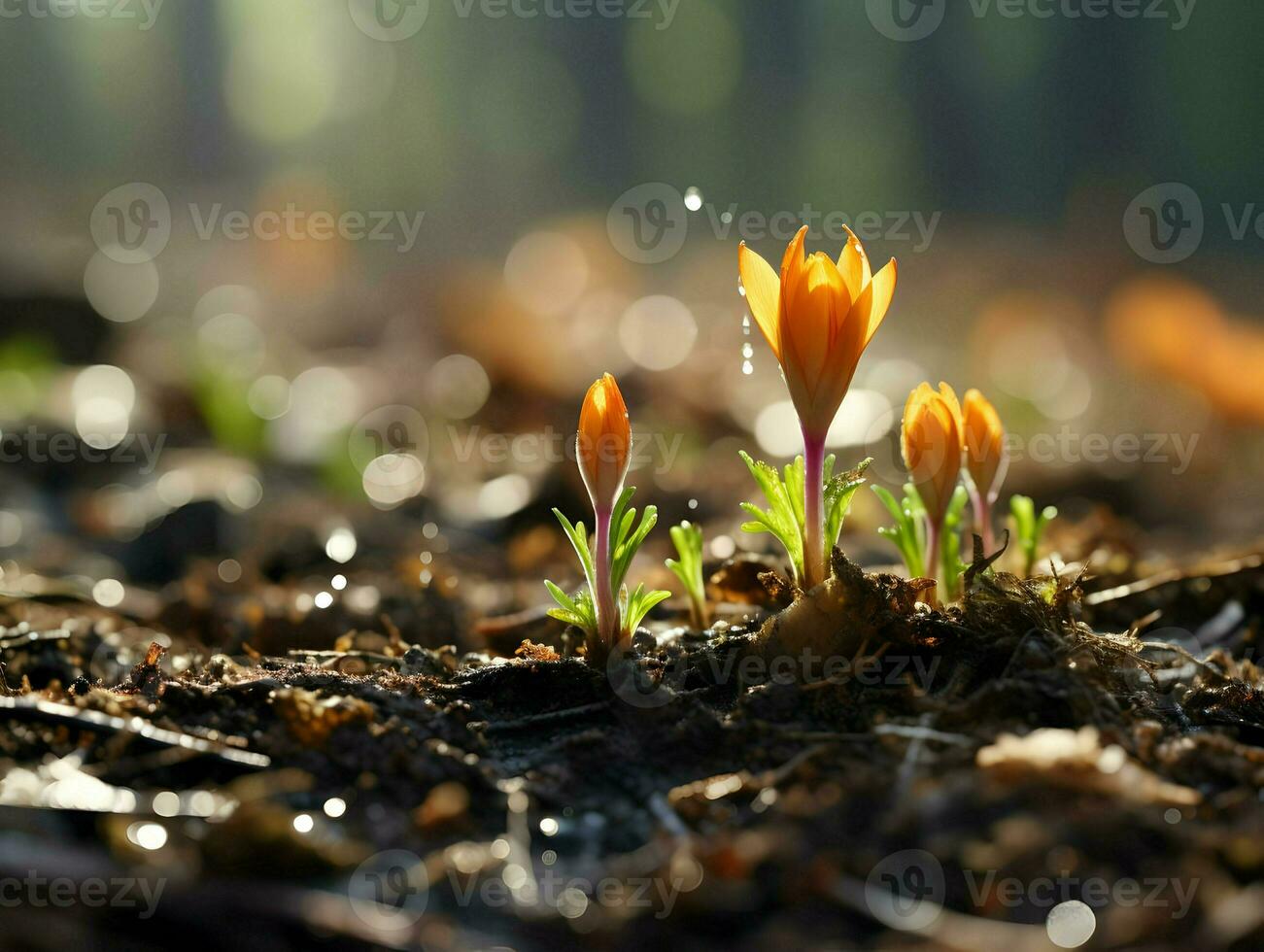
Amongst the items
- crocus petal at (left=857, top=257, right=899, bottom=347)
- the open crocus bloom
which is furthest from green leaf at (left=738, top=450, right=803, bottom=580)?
crocus petal at (left=857, top=257, right=899, bottom=347)

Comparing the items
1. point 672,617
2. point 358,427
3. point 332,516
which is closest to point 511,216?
point 358,427

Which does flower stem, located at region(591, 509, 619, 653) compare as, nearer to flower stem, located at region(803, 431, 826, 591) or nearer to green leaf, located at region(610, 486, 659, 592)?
green leaf, located at region(610, 486, 659, 592)

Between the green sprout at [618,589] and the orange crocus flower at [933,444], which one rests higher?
the orange crocus flower at [933,444]

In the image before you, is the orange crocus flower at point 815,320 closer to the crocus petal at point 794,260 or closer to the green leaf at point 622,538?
the crocus petal at point 794,260

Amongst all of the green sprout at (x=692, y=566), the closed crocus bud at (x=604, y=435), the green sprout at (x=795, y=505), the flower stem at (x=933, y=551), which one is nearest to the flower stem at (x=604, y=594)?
the closed crocus bud at (x=604, y=435)

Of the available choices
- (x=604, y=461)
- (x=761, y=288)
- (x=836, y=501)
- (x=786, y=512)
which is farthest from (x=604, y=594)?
(x=761, y=288)

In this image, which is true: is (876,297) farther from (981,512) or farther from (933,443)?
(981,512)
